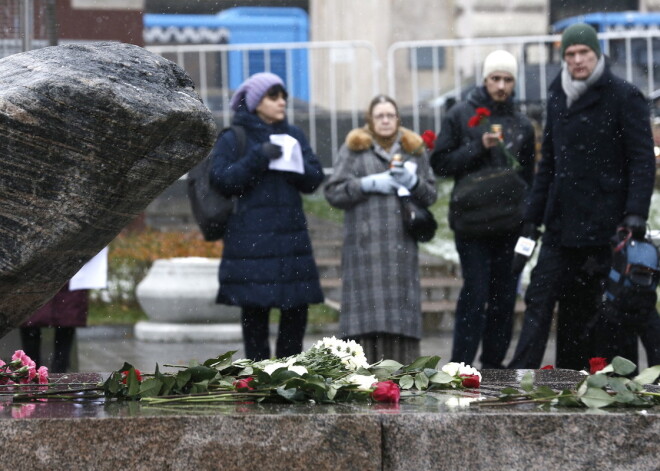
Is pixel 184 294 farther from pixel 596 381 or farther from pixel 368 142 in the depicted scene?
pixel 596 381

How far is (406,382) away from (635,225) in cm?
276

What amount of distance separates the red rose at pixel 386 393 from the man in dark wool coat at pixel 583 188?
317cm

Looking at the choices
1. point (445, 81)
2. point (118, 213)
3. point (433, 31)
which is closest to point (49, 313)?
point (118, 213)

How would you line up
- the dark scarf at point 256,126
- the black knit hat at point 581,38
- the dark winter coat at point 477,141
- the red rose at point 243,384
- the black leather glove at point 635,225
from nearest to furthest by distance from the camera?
the red rose at point 243,384 → the black leather glove at point 635,225 → the black knit hat at point 581,38 → the dark scarf at point 256,126 → the dark winter coat at point 477,141

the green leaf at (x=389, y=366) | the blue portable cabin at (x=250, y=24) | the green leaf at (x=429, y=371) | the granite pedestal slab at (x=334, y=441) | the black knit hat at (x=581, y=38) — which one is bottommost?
the granite pedestal slab at (x=334, y=441)

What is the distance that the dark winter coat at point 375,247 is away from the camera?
819cm

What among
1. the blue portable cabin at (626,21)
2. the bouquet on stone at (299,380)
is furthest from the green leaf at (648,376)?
the blue portable cabin at (626,21)

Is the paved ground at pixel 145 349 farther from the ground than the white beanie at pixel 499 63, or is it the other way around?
the white beanie at pixel 499 63

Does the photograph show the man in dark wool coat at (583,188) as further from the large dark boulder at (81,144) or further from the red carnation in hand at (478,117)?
the large dark boulder at (81,144)

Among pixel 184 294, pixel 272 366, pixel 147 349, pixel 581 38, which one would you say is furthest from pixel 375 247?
pixel 272 366

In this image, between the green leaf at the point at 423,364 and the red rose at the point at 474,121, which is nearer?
the green leaf at the point at 423,364

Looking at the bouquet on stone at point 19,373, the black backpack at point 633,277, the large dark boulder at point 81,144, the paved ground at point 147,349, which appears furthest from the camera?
the paved ground at point 147,349

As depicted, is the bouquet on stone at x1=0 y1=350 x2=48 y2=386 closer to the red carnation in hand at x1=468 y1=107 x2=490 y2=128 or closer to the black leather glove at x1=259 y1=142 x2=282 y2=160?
the black leather glove at x1=259 y1=142 x2=282 y2=160

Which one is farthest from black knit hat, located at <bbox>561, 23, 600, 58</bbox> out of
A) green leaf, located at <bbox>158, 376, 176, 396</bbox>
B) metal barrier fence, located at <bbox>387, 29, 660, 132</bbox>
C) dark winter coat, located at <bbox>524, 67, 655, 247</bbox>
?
metal barrier fence, located at <bbox>387, 29, 660, 132</bbox>
